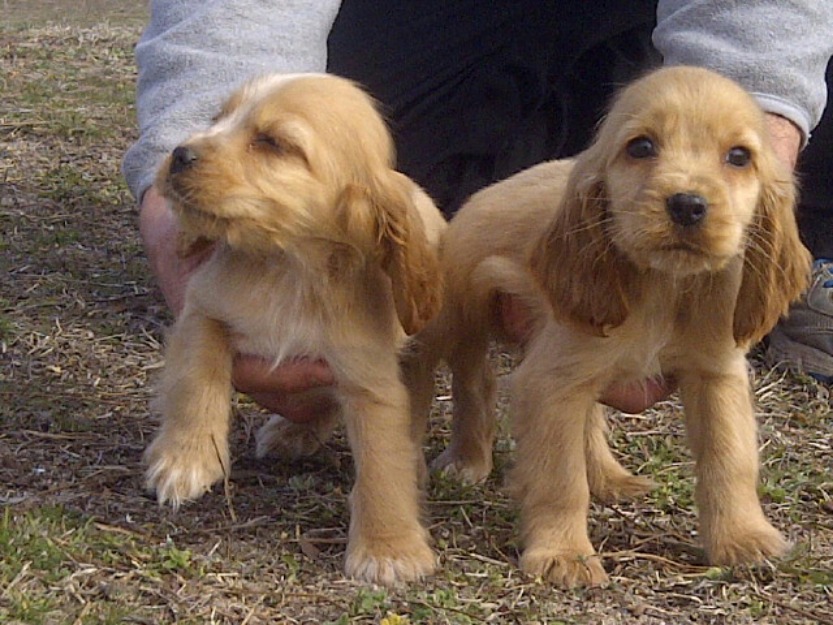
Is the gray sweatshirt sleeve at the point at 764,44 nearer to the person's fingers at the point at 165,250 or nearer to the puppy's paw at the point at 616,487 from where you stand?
the puppy's paw at the point at 616,487

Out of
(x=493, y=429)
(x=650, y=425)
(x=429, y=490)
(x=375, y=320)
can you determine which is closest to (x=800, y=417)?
(x=650, y=425)

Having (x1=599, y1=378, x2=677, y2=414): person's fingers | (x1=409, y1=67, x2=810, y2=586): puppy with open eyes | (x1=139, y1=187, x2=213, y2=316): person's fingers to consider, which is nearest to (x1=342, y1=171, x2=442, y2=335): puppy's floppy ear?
(x1=409, y1=67, x2=810, y2=586): puppy with open eyes

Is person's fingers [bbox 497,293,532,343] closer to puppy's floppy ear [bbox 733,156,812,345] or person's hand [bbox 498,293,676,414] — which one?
person's hand [bbox 498,293,676,414]

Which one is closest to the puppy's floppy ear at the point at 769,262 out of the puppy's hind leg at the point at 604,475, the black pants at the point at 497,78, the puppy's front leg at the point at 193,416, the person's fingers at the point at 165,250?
the puppy's hind leg at the point at 604,475

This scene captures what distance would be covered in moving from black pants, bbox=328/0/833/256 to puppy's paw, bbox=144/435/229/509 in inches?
80.3

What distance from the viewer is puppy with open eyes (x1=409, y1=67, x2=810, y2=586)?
2.63 m

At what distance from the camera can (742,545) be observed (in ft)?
9.36

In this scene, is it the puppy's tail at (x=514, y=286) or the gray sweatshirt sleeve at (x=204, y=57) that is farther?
the gray sweatshirt sleeve at (x=204, y=57)

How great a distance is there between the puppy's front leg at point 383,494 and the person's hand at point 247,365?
0.38ft

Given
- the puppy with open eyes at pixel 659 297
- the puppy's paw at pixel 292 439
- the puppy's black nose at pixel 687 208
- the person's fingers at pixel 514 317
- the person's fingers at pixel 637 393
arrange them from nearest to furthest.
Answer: the puppy's black nose at pixel 687 208, the puppy with open eyes at pixel 659 297, the person's fingers at pixel 637 393, the person's fingers at pixel 514 317, the puppy's paw at pixel 292 439

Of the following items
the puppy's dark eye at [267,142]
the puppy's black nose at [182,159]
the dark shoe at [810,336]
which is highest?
the puppy's black nose at [182,159]

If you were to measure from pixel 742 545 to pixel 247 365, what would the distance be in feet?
3.70

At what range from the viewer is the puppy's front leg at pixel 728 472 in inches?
113

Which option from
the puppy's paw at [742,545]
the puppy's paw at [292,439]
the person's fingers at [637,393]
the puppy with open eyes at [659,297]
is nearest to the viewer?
the puppy with open eyes at [659,297]
